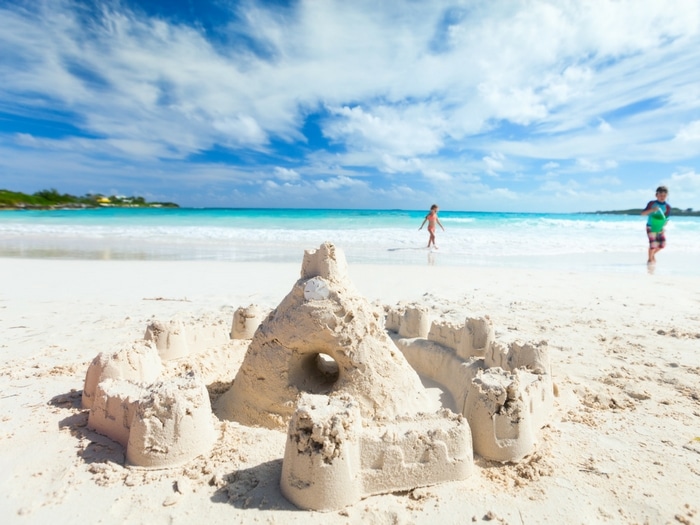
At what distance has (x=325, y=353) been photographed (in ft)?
9.14

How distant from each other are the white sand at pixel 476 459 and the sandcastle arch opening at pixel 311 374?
37cm

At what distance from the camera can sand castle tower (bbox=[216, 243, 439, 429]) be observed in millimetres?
2664

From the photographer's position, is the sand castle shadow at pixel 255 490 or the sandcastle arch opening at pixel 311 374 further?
the sandcastle arch opening at pixel 311 374

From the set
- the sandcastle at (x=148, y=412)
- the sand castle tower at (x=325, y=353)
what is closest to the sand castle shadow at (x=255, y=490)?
the sandcastle at (x=148, y=412)

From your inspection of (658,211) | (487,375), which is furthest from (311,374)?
(658,211)

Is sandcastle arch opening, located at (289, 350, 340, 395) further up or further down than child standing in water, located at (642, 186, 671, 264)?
further down

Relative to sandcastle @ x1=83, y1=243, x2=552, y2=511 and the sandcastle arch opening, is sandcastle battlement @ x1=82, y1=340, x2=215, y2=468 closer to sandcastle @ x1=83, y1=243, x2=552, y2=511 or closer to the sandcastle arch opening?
sandcastle @ x1=83, y1=243, x2=552, y2=511

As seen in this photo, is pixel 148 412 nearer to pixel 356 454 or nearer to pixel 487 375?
pixel 356 454

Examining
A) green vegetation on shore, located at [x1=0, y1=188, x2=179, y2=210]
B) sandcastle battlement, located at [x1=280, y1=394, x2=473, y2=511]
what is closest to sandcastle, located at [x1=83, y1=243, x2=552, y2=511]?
sandcastle battlement, located at [x1=280, y1=394, x2=473, y2=511]

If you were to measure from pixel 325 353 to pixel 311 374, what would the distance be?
0.29 meters

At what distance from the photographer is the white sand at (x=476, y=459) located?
1.93 metres

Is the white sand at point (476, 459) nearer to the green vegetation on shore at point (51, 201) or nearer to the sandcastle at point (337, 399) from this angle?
the sandcastle at point (337, 399)

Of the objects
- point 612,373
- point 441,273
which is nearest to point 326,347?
point 612,373

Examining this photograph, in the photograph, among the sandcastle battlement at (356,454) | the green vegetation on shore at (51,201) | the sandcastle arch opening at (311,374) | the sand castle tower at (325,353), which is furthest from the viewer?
the green vegetation on shore at (51,201)
